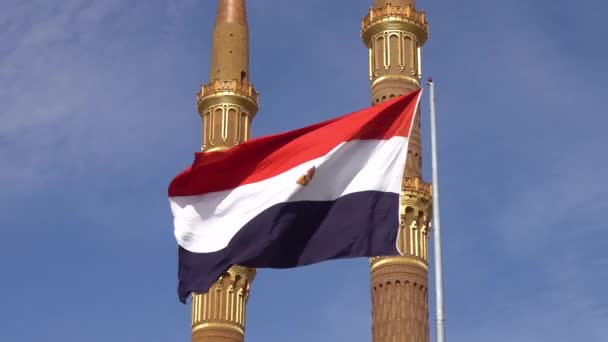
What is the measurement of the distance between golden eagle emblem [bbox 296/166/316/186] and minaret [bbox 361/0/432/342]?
22.8m

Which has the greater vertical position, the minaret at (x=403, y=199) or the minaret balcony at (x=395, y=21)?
the minaret balcony at (x=395, y=21)

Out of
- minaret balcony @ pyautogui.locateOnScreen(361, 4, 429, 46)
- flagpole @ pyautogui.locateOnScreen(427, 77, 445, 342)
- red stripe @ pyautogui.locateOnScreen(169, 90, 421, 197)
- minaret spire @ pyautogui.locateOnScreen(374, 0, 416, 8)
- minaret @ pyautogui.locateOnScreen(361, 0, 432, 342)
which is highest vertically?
minaret spire @ pyautogui.locateOnScreen(374, 0, 416, 8)

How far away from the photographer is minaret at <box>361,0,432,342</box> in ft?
121

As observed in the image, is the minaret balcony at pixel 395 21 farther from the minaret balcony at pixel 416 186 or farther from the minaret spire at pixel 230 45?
the minaret spire at pixel 230 45

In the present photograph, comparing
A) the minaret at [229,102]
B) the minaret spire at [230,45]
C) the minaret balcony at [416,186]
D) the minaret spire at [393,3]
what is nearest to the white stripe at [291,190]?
the minaret balcony at [416,186]

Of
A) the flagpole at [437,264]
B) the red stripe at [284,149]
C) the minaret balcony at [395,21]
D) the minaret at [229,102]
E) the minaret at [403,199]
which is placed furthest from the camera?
the minaret at [229,102]

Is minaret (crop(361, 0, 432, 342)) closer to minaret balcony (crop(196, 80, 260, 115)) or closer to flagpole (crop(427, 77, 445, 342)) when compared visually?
minaret balcony (crop(196, 80, 260, 115))

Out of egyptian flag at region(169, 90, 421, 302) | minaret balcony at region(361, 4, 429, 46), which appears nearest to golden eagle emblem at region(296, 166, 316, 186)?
egyptian flag at region(169, 90, 421, 302)

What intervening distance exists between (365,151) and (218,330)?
28.4 metres

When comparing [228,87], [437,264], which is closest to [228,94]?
[228,87]

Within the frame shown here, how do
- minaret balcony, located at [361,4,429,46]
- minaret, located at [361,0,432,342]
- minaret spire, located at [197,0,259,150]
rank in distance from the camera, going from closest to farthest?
minaret, located at [361,0,432,342] → minaret balcony, located at [361,4,429,46] → minaret spire, located at [197,0,259,150]

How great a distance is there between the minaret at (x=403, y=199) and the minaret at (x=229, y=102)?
21.6ft

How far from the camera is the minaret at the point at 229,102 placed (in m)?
43.0

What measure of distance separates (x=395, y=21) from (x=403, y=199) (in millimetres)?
6889
